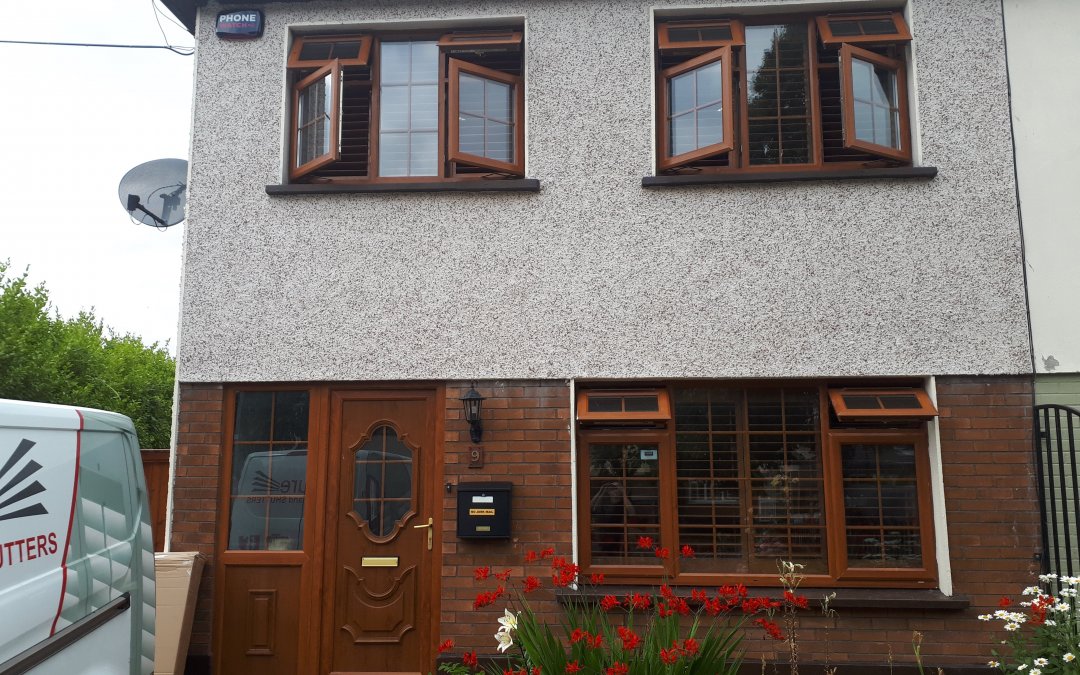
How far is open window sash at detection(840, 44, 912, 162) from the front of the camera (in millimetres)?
5664

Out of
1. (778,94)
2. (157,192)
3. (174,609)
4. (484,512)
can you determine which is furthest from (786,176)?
(174,609)

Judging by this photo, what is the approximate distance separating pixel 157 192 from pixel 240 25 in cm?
155

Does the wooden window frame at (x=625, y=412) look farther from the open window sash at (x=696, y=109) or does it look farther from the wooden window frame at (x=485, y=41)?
the wooden window frame at (x=485, y=41)

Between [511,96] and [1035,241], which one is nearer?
[1035,241]

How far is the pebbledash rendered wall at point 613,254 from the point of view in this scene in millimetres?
5477

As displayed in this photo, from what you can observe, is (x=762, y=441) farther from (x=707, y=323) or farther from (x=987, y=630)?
(x=987, y=630)

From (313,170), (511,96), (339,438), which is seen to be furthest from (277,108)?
(339,438)

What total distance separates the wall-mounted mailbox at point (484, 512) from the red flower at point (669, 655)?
6.69ft

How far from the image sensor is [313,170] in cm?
594

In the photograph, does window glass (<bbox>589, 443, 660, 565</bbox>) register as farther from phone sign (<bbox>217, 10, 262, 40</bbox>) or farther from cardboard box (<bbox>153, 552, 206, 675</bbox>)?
phone sign (<bbox>217, 10, 262, 40</bbox>)

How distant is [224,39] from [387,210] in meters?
1.91

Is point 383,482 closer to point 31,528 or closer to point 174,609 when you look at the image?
point 174,609

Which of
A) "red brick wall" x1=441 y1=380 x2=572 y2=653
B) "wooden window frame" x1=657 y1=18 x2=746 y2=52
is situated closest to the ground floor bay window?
"red brick wall" x1=441 y1=380 x2=572 y2=653

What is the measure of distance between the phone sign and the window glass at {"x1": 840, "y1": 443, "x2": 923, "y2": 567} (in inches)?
209
